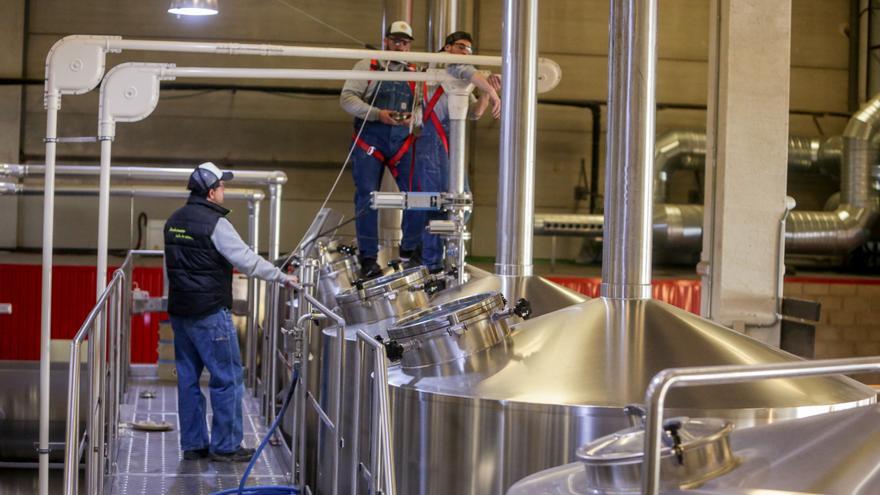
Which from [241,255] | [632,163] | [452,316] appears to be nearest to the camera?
[452,316]

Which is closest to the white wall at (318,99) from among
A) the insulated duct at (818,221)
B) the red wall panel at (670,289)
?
the insulated duct at (818,221)

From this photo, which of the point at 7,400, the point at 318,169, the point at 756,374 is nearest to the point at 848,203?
the point at 318,169

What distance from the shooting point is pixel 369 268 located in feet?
24.1

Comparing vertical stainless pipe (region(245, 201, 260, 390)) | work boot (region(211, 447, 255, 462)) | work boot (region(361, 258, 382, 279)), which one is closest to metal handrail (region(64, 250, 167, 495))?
work boot (region(211, 447, 255, 462))

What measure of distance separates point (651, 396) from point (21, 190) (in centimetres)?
766

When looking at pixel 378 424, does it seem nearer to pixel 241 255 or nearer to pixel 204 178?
pixel 241 255

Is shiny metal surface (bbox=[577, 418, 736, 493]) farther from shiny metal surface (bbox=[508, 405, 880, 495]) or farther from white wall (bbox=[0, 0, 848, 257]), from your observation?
white wall (bbox=[0, 0, 848, 257])

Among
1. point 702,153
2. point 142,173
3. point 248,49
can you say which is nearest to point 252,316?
point 142,173

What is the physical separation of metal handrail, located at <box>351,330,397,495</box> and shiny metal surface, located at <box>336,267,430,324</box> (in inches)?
40.6

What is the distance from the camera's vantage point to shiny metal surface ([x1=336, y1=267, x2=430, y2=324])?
Result: 18.0 feet

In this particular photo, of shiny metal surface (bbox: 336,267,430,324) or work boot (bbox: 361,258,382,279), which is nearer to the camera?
shiny metal surface (bbox: 336,267,430,324)

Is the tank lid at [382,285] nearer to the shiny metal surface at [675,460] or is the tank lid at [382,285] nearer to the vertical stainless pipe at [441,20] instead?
the shiny metal surface at [675,460]

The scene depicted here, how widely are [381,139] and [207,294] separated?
1.60 meters

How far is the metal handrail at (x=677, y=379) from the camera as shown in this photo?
2.08 m
